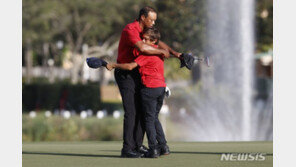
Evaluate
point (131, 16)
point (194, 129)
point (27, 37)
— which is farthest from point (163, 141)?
point (131, 16)

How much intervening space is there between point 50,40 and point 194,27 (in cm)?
1932

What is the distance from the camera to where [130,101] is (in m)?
10.0

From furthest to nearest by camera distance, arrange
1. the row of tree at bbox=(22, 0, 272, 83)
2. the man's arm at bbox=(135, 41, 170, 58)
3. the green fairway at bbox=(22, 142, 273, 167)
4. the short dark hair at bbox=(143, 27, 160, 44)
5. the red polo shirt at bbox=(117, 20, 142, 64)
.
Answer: the row of tree at bbox=(22, 0, 272, 83), the short dark hair at bbox=(143, 27, 160, 44), the red polo shirt at bbox=(117, 20, 142, 64), the man's arm at bbox=(135, 41, 170, 58), the green fairway at bbox=(22, 142, 273, 167)

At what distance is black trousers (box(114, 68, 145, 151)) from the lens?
32.9ft

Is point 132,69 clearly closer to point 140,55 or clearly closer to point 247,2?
point 140,55

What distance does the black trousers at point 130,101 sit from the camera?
1004 centimetres

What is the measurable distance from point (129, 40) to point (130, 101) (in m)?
0.73

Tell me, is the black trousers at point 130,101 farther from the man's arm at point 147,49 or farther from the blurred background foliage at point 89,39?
the blurred background foliage at point 89,39

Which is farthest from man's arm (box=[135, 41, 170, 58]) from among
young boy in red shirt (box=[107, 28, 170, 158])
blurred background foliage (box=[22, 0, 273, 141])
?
blurred background foliage (box=[22, 0, 273, 141])

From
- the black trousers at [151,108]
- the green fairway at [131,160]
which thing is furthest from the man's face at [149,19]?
the green fairway at [131,160]

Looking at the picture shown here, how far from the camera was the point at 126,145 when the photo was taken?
1006 centimetres

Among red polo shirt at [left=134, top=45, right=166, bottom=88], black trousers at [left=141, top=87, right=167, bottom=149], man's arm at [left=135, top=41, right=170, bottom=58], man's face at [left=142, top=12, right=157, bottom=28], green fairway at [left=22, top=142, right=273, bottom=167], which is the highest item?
man's face at [left=142, top=12, right=157, bottom=28]

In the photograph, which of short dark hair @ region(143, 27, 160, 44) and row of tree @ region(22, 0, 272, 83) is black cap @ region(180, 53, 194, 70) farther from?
row of tree @ region(22, 0, 272, 83)

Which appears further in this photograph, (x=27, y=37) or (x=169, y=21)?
(x=27, y=37)
